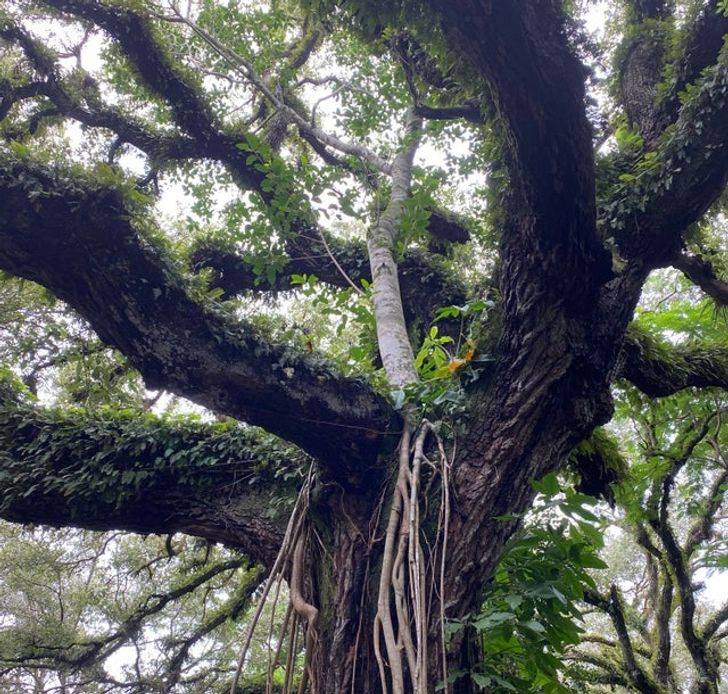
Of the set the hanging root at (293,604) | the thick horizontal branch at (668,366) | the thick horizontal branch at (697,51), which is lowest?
the hanging root at (293,604)

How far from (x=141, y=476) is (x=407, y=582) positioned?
5.60 feet

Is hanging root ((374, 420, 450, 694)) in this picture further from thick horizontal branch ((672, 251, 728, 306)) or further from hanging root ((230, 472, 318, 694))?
thick horizontal branch ((672, 251, 728, 306))

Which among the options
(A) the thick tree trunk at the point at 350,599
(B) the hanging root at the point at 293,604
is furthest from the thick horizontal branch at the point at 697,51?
(B) the hanging root at the point at 293,604

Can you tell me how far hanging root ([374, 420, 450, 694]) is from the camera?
2086 millimetres

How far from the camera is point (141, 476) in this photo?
3.39 metres

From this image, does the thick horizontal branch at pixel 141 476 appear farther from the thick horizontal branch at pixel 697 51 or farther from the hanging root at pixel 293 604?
the thick horizontal branch at pixel 697 51

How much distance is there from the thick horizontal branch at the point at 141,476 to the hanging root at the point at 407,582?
0.95 metres

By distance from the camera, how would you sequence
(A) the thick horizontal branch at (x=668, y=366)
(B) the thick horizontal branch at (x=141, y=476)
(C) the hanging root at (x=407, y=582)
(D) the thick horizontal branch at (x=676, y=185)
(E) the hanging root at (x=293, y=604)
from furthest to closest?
(A) the thick horizontal branch at (x=668, y=366) < (B) the thick horizontal branch at (x=141, y=476) < (D) the thick horizontal branch at (x=676, y=185) < (E) the hanging root at (x=293, y=604) < (C) the hanging root at (x=407, y=582)

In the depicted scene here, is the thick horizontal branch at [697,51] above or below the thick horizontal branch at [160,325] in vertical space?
above

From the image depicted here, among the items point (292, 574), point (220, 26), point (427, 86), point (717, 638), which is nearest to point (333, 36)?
point (220, 26)

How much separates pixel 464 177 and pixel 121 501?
520 centimetres

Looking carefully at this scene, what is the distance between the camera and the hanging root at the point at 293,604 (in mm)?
2352

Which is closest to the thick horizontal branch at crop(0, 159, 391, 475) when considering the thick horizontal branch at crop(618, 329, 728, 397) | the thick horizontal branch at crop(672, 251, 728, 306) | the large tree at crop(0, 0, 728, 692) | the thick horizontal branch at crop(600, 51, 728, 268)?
the large tree at crop(0, 0, 728, 692)

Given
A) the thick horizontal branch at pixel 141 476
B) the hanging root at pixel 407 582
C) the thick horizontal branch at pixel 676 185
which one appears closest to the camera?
the hanging root at pixel 407 582
